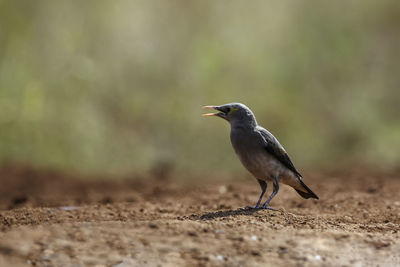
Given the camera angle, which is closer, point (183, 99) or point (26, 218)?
point (26, 218)

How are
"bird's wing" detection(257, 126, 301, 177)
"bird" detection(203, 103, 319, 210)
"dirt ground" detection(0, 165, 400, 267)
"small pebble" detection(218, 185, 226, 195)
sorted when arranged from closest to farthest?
"dirt ground" detection(0, 165, 400, 267) → "bird" detection(203, 103, 319, 210) → "bird's wing" detection(257, 126, 301, 177) → "small pebble" detection(218, 185, 226, 195)

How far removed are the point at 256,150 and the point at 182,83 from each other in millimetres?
8518

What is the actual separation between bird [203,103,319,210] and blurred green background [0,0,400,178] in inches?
234

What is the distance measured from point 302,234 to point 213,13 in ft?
41.6

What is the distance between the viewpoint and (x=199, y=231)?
16.5 ft

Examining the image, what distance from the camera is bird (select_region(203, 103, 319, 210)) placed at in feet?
21.7

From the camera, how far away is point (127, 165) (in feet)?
42.3

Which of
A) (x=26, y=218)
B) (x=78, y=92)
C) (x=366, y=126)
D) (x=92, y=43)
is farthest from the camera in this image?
(x=366, y=126)

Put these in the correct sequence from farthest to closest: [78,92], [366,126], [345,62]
Result: [345,62] → [366,126] → [78,92]

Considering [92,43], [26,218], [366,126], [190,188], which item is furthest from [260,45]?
[26,218]

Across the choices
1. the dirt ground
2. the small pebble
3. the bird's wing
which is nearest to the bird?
the bird's wing

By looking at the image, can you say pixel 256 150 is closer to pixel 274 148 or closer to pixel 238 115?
pixel 274 148

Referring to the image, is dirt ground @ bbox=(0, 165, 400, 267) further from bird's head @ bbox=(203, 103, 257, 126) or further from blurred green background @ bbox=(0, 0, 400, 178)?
blurred green background @ bbox=(0, 0, 400, 178)

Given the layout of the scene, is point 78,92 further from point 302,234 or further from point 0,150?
point 302,234
